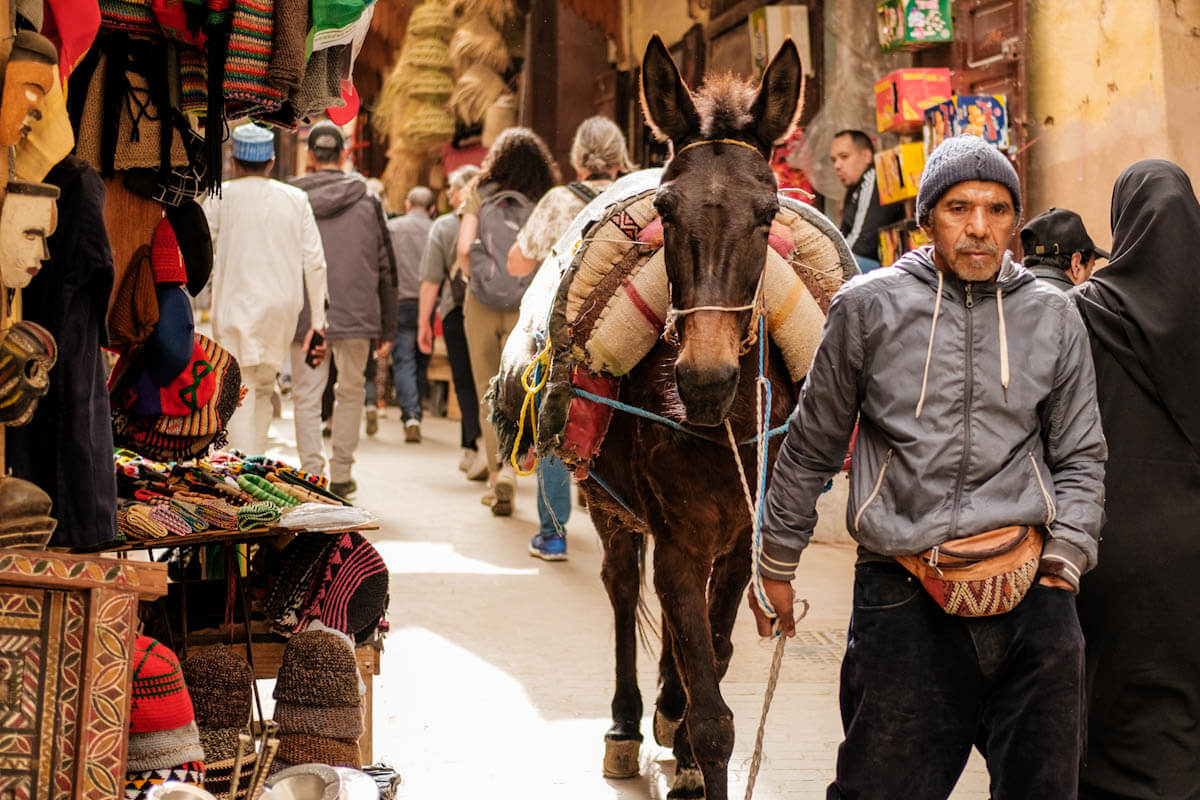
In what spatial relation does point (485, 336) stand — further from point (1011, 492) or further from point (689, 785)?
point (1011, 492)

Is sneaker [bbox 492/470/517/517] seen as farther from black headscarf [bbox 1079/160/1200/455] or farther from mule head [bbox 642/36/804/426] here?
black headscarf [bbox 1079/160/1200/455]

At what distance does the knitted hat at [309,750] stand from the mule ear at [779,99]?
2.09 metres

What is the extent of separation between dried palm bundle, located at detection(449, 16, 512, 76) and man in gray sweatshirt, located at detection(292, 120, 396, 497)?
7.36 m

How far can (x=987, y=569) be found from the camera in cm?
312

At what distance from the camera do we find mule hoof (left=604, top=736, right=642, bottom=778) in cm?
502

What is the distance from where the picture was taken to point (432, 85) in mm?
18094

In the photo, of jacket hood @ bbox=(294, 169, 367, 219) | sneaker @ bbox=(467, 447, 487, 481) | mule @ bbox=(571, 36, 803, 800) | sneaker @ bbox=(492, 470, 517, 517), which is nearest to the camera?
mule @ bbox=(571, 36, 803, 800)

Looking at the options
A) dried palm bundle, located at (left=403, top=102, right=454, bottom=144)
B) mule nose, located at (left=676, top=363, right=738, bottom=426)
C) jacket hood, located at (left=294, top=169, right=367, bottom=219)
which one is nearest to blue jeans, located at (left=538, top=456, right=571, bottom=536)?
jacket hood, located at (left=294, top=169, right=367, bottom=219)

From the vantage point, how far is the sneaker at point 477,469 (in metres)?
11.8

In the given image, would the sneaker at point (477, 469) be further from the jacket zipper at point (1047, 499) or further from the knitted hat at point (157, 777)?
the jacket zipper at point (1047, 499)

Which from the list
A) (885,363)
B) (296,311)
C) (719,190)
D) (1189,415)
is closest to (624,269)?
(719,190)

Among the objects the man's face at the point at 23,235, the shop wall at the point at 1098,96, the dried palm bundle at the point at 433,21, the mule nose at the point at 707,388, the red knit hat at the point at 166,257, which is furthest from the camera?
the dried palm bundle at the point at 433,21

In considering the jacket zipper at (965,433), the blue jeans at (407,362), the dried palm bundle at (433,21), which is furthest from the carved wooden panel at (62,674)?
the dried palm bundle at (433,21)

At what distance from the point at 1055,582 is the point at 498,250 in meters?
6.46
